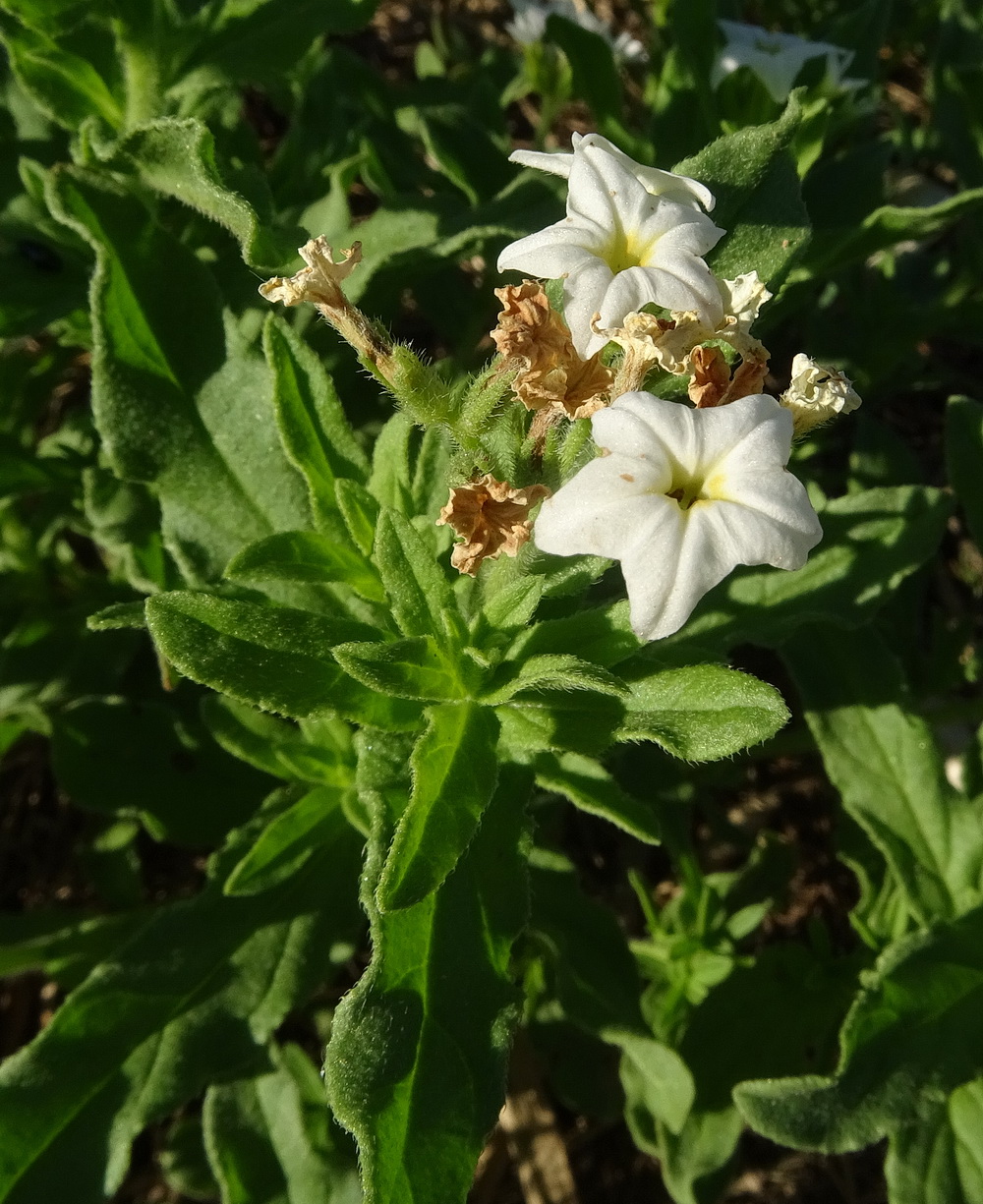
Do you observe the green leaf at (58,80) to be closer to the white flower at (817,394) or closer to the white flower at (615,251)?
the white flower at (615,251)

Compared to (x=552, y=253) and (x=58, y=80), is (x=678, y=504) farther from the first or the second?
(x=58, y=80)

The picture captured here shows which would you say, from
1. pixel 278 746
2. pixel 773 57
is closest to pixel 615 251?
pixel 278 746

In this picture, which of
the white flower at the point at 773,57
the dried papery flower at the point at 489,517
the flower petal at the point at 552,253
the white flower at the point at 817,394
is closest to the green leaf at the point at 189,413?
the dried papery flower at the point at 489,517

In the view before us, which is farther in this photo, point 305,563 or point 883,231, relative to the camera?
point 883,231

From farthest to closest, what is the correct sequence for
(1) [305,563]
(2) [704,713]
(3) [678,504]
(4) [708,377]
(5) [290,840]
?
(5) [290,840] → (1) [305,563] → (2) [704,713] → (4) [708,377] → (3) [678,504]

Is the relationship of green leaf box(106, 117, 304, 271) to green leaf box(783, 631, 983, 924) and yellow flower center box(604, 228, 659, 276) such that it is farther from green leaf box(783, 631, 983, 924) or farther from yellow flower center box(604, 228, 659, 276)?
green leaf box(783, 631, 983, 924)

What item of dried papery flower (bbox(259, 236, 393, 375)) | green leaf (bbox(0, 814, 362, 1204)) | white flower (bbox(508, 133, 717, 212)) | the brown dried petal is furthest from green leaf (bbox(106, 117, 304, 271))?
green leaf (bbox(0, 814, 362, 1204))
